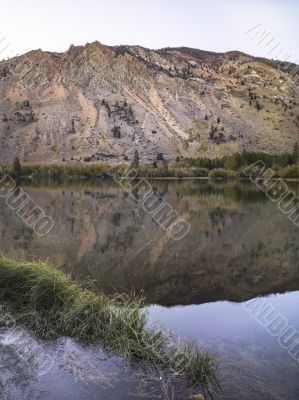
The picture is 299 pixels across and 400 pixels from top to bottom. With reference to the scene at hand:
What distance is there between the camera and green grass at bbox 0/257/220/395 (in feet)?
23.7

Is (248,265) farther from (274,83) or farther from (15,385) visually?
(274,83)

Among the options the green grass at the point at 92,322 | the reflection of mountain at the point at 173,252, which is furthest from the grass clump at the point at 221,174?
the green grass at the point at 92,322

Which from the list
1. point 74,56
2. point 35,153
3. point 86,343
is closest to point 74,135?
point 35,153

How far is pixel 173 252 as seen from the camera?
1991 centimetres

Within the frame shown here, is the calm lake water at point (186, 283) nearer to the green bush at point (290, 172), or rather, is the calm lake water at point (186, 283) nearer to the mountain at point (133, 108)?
the green bush at point (290, 172)

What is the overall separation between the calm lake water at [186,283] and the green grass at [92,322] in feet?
1.07

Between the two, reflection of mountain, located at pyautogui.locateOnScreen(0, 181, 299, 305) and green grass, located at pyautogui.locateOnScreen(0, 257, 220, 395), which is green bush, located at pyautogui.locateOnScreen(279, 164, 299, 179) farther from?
green grass, located at pyautogui.locateOnScreen(0, 257, 220, 395)

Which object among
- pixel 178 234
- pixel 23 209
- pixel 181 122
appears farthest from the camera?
pixel 181 122

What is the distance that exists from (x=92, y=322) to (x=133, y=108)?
13615cm

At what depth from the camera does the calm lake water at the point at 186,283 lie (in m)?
6.80

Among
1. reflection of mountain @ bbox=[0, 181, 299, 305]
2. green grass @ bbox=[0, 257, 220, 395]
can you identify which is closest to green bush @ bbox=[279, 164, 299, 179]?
reflection of mountain @ bbox=[0, 181, 299, 305]

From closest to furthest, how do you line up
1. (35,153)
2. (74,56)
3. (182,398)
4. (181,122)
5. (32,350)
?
(182,398) → (32,350) → (35,153) → (181,122) → (74,56)

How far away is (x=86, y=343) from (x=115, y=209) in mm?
28766

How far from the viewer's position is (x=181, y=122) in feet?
457
